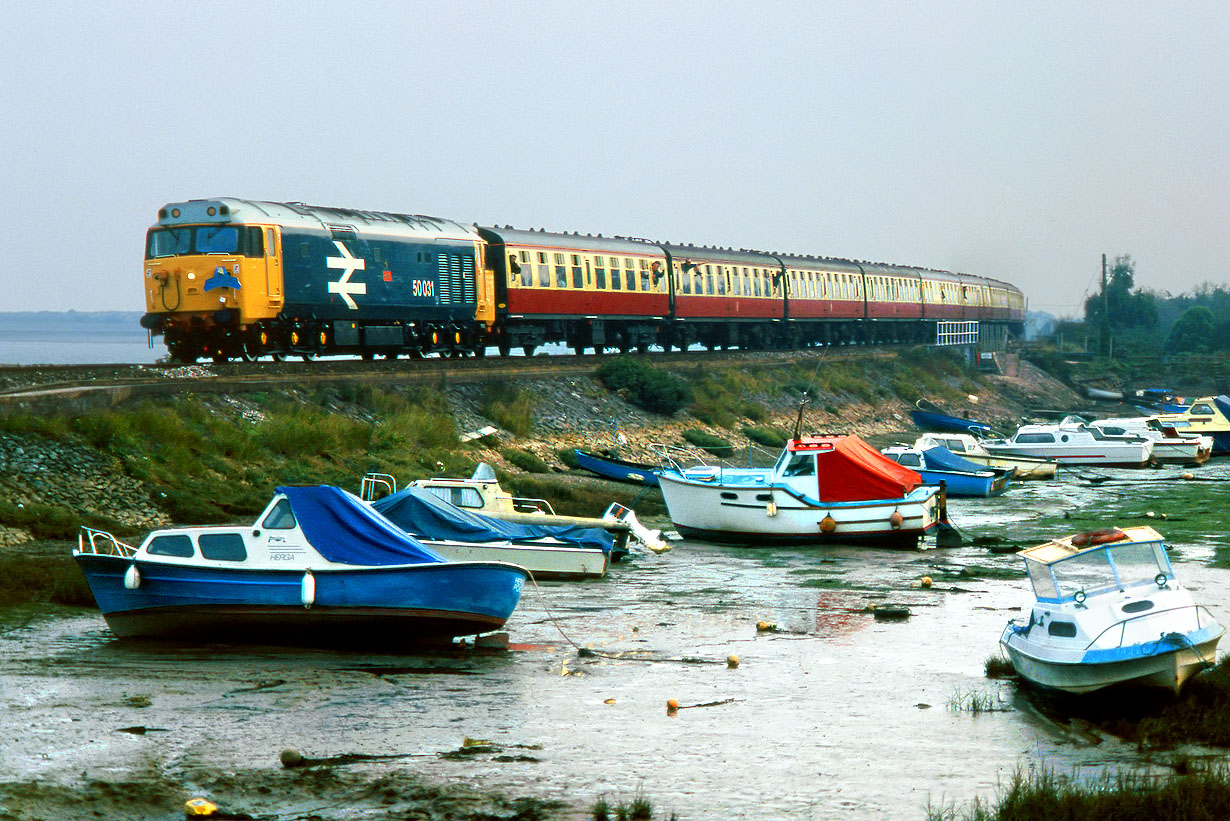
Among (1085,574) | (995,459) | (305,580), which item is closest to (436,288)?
(995,459)

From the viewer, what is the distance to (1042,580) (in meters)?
14.1

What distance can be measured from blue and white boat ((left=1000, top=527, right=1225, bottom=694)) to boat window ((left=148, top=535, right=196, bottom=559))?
9.53 m

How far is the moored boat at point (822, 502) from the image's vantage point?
26.1 m

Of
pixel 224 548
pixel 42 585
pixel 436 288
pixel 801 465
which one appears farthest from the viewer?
pixel 436 288

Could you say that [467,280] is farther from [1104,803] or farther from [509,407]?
[1104,803]

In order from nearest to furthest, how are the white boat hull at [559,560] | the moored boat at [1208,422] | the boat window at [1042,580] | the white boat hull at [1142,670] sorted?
1. the white boat hull at [1142,670]
2. the boat window at [1042,580]
3. the white boat hull at [559,560]
4. the moored boat at [1208,422]

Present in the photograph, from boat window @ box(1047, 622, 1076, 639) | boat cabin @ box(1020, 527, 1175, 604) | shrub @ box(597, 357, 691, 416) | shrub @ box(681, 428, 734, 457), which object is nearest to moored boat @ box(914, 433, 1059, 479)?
shrub @ box(681, 428, 734, 457)

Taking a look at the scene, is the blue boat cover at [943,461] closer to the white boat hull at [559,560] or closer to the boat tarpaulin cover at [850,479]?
the boat tarpaulin cover at [850,479]

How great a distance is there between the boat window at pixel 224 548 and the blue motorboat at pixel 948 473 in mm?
23299

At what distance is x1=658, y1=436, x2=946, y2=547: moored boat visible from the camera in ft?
85.6

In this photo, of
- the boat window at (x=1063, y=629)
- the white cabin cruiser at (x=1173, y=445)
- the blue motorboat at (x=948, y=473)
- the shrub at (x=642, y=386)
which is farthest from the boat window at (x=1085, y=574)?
the white cabin cruiser at (x=1173, y=445)

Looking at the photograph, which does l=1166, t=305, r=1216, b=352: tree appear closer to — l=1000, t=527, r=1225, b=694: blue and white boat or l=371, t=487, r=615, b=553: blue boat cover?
l=371, t=487, r=615, b=553: blue boat cover

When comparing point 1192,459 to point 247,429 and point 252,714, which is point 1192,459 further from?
point 252,714

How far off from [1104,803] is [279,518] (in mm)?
9745
